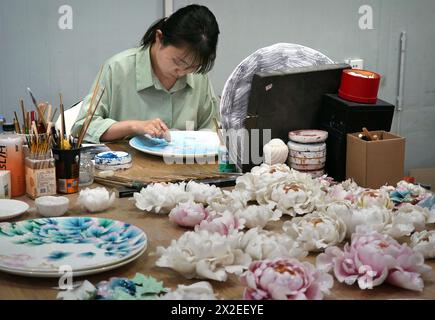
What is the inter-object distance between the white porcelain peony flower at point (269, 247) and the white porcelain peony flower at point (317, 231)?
0.05m

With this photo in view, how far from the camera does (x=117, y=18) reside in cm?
308

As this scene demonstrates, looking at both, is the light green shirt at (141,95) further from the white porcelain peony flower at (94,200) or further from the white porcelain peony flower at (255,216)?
the white porcelain peony flower at (255,216)

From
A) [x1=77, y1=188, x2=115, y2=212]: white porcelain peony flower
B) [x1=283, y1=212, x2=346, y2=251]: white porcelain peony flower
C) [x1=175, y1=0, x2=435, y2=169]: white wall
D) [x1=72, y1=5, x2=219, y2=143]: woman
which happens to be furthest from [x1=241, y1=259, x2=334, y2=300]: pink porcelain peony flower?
[x1=175, y1=0, x2=435, y2=169]: white wall

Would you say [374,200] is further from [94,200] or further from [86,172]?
[86,172]

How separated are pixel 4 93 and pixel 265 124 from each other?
1650 millimetres

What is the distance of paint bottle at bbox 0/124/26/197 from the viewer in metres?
1.51

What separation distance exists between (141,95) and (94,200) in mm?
1117

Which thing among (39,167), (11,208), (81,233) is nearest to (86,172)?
(39,167)

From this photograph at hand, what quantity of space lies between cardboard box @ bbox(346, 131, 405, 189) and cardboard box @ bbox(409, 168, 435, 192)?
95.4 inches

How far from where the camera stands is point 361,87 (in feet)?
5.83

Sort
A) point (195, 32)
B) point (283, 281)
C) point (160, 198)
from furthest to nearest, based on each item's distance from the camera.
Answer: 1. point (195, 32)
2. point (160, 198)
3. point (283, 281)
